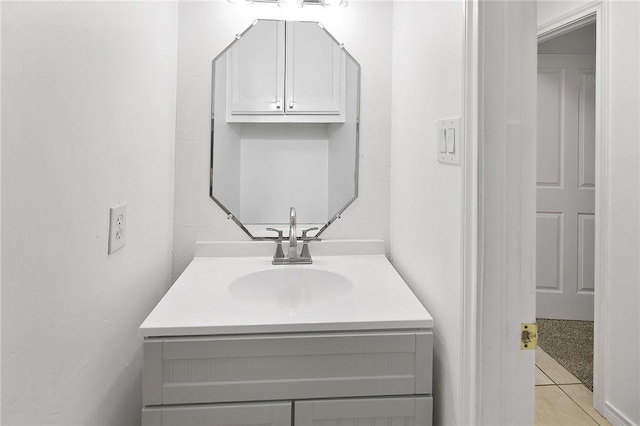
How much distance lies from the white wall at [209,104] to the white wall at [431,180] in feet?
0.30

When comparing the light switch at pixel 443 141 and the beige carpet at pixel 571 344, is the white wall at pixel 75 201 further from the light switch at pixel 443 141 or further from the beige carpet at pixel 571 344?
the beige carpet at pixel 571 344

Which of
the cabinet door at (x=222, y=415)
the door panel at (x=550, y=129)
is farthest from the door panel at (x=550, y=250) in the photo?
the cabinet door at (x=222, y=415)

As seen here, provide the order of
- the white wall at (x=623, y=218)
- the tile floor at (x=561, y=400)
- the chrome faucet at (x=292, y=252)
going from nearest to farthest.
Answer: the chrome faucet at (x=292, y=252), the white wall at (x=623, y=218), the tile floor at (x=561, y=400)

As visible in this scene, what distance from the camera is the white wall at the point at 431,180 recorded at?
3.38 feet

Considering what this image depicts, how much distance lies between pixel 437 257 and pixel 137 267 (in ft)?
2.75

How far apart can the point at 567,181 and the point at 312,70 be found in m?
2.20

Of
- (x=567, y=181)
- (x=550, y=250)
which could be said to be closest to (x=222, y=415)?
(x=550, y=250)

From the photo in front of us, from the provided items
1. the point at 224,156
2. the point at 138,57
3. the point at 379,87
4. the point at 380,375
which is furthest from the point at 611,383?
the point at 138,57

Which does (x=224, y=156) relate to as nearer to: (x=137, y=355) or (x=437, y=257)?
(x=137, y=355)

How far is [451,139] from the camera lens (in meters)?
1.03

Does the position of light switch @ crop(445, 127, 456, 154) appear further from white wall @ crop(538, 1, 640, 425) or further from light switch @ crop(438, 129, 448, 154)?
white wall @ crop(538, 1, 640, 425)

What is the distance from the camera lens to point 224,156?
5.48ft

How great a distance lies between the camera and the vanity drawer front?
39.9 inches

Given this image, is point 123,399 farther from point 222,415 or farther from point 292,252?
point 292,252
